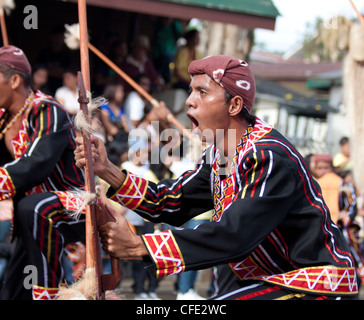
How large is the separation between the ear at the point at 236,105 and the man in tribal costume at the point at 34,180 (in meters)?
1.40

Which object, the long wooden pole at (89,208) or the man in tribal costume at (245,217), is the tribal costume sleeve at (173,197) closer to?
the man in tribal costume at (245,217)

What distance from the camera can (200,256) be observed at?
2893mm

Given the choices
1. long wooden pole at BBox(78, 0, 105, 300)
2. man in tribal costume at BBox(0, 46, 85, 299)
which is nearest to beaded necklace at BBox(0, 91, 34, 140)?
man in tribal costume at BBox(0, 46, 85, 299)

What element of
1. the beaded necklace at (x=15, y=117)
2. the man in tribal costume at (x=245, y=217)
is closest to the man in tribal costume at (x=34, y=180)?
the beaded necklace at (x=15, y=117)

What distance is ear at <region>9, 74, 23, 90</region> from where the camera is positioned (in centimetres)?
439

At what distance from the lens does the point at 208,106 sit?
3.24 meters

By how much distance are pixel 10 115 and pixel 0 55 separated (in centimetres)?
43

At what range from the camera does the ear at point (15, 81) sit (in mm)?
4391

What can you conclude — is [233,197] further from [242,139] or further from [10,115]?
[10,115]

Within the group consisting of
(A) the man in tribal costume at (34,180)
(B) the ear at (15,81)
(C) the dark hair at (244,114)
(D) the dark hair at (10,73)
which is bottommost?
(A) the man in tribal costume at (34,180)

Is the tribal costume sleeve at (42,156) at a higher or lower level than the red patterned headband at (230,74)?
lower

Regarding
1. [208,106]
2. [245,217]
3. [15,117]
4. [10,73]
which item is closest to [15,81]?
[10,73]

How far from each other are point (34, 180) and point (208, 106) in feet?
5.04

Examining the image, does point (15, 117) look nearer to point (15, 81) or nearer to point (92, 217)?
point (15, 81)
